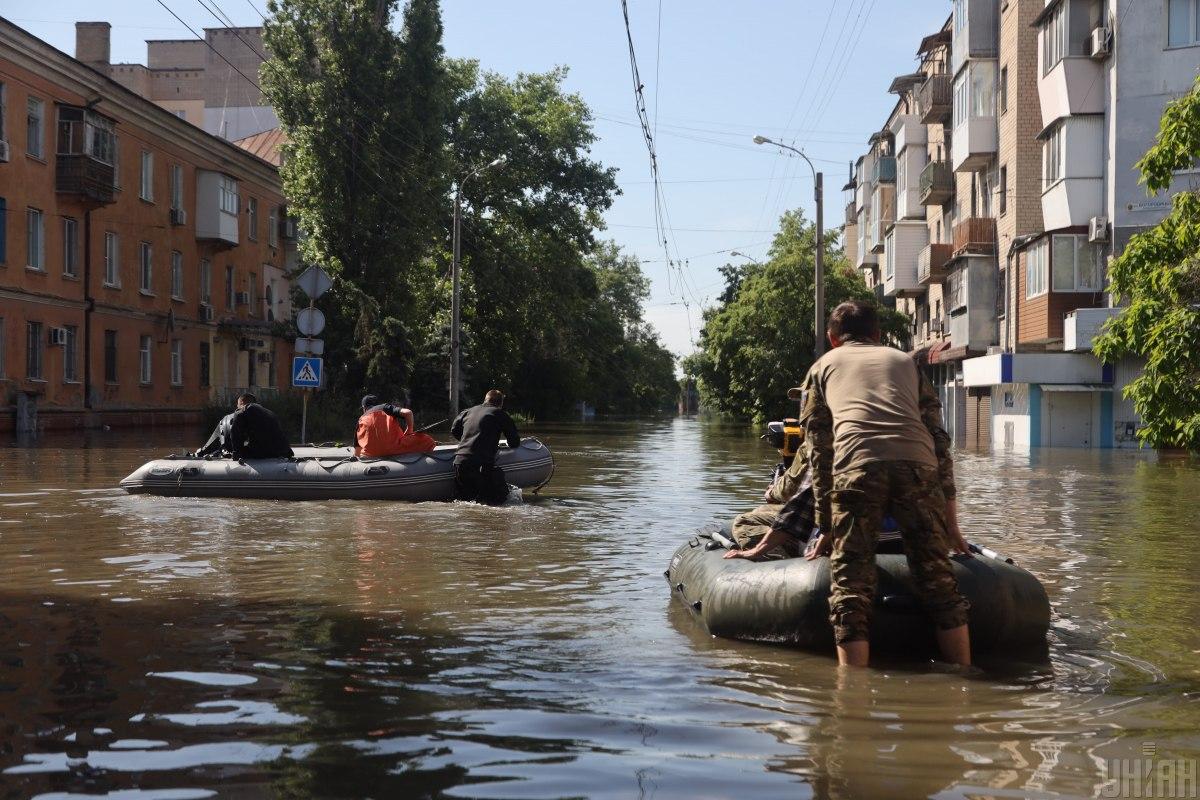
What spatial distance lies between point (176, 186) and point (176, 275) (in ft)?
9.54

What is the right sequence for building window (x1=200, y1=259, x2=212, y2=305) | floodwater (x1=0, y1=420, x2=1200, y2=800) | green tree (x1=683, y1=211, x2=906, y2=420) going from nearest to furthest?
floodwater (x1=0, y1=420, x2=1200, y2=800), building window (x1=200, y1=259, x2=212, y2=305), green tree (x1=683, y1=211, x2=906, y2=420)

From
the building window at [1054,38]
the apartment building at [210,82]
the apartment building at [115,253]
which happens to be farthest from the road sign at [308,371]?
Answer: the apartment building at [210,82]

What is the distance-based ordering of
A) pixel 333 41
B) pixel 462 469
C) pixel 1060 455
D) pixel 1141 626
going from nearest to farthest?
1. pixel 1141 626
2. pixel 462 469
3. pixel 1060 455
4. pixel 333 41

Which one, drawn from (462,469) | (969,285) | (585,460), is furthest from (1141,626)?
(969,285)

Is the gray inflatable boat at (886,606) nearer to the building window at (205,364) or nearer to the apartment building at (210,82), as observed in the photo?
the building window at (205,364)

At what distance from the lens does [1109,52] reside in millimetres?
35594

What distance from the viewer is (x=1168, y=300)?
16156 millimetres

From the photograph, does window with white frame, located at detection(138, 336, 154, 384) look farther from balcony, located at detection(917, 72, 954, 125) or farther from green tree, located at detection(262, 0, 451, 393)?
balcony, located at detection(917, 72, 954, 125)

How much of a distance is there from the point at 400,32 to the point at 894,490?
1627 inches

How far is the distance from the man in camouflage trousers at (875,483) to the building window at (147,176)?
39.9 metres

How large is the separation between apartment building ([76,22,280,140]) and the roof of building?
1114 mm

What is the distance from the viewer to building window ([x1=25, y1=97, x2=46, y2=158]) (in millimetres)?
36281

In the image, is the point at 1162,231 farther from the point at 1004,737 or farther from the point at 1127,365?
the point at 1127,365

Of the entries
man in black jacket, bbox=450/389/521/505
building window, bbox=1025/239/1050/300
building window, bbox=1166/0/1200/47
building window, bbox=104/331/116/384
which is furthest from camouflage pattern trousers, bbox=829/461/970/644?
building window, bbox=104/331/116/384
